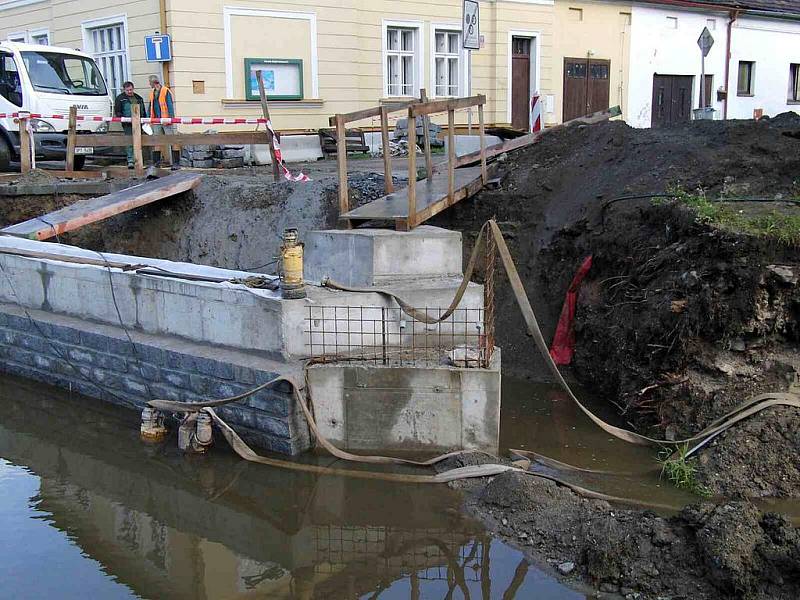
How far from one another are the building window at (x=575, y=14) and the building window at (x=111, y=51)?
11720 millimetres

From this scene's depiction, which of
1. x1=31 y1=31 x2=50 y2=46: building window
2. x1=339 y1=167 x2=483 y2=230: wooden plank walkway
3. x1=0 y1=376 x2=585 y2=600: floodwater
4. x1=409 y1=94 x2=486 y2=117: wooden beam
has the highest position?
x1=31 y1=31 x2=50 y2=46: building window

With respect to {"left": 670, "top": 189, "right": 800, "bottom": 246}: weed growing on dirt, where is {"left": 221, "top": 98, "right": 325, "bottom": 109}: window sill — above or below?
above

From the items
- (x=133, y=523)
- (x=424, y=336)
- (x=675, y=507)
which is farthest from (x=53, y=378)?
(x=675, y=507)

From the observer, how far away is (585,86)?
23281 millimetres

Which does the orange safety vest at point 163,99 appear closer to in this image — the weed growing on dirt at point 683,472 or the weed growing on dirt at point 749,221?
the weed growing on dirt at point 749,221

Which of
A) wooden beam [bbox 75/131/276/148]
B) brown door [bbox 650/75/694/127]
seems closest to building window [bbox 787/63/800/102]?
brown door [bbox 650/75/694/127]

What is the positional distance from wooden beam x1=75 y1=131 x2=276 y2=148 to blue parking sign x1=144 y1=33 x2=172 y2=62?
323cm

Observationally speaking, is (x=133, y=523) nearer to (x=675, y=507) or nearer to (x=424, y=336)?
(x=424, y=336)

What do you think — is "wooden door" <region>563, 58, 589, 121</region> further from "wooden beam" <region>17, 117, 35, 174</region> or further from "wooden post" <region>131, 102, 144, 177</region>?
"wooden beam" <region>17, 117, 35, 174</region>

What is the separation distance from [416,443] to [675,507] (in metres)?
1.97

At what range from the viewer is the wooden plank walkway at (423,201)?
28.6 ft

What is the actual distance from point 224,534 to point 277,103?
44.3 feet

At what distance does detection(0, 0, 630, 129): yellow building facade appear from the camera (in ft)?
55.1

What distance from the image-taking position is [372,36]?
19125 mm
